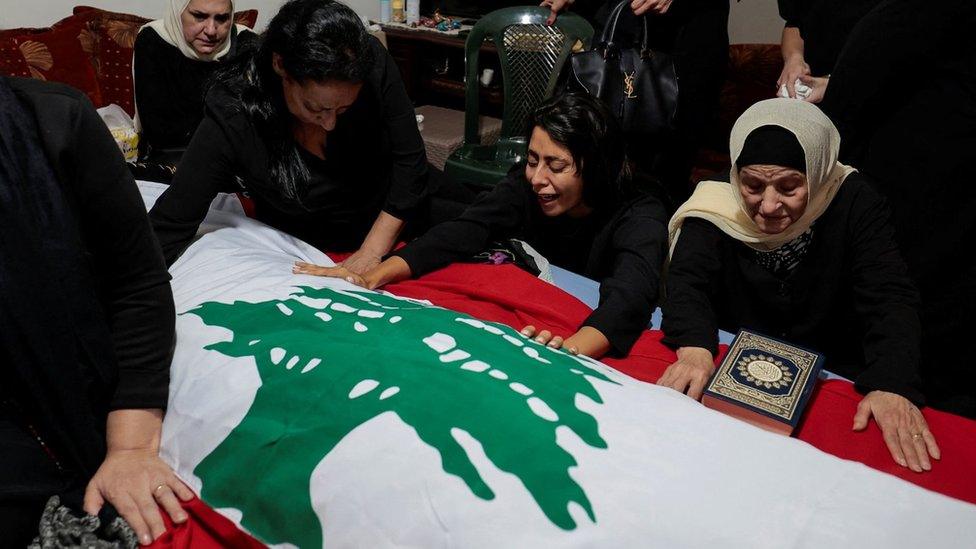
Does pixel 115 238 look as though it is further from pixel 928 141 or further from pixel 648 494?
pixel 928 141

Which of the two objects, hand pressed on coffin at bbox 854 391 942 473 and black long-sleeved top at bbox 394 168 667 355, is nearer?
hand pressed on coffin at bbox 854 391 942 473

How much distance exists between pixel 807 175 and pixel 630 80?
80cm

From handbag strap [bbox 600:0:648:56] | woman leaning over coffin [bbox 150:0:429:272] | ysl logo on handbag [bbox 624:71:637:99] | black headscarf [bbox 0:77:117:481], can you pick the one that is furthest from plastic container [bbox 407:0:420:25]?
black headscarf [bbox 0:77:117:481]

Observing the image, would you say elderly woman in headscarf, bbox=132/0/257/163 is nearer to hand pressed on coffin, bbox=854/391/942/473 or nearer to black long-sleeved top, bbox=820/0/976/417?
black long-sleeved top, bbox=820/0/976/417

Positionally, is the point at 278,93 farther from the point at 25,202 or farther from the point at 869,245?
the point at 869,245

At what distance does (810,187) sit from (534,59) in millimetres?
1647

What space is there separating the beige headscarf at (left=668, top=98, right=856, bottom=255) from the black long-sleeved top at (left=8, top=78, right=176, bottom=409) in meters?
1.06

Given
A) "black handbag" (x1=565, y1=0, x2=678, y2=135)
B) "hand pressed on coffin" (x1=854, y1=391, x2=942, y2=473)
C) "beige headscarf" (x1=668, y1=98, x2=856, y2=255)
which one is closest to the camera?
"hand pressed on coffin" (x1=854, y1=391, x2=942, y2=473)

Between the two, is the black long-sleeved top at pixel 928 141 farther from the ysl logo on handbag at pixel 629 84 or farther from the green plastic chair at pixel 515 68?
the green plastic chair at pixel 515 68


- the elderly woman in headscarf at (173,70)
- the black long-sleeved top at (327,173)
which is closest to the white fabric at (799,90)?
the black long-sleeved top at (327,173)

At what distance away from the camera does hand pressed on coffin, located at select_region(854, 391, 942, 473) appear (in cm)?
105

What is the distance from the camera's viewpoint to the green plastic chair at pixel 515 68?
266 centimetres

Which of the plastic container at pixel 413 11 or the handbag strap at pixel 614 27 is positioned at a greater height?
the handbag strap at pixel 614 27

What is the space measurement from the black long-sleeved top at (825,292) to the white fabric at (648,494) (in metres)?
0.45
